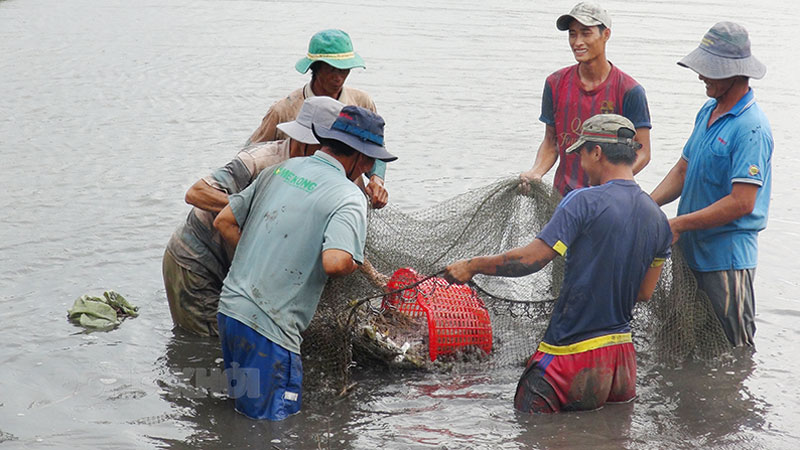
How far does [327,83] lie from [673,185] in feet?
7.75

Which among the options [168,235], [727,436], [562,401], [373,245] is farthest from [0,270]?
[727,436]

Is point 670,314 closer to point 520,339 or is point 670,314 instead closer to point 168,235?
point 520,339

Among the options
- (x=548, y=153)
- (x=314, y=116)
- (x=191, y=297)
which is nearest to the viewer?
(x=314, y=116)

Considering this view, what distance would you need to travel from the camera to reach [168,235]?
8.75 m

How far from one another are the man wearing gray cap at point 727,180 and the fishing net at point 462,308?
0.50ft

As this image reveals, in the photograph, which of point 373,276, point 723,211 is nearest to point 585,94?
point 723,211

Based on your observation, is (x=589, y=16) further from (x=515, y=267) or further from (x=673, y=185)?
(x=515, y=267)

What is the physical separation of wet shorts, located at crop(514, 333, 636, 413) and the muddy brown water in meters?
0.16

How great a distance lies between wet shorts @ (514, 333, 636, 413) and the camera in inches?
186

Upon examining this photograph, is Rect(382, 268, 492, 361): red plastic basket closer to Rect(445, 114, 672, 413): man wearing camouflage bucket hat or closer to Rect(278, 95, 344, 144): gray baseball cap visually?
Rect(445, 114, 672, 413): man wearing camouflage bucket hat

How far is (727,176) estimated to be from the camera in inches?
210

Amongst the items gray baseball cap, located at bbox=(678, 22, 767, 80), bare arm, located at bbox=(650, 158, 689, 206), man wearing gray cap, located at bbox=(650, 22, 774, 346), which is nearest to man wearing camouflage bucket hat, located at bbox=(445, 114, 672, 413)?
man wearing gray cap, located at bbox=(650, 22, 774, 346)

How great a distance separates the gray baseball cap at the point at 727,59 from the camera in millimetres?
5215

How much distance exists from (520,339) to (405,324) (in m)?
0.81
